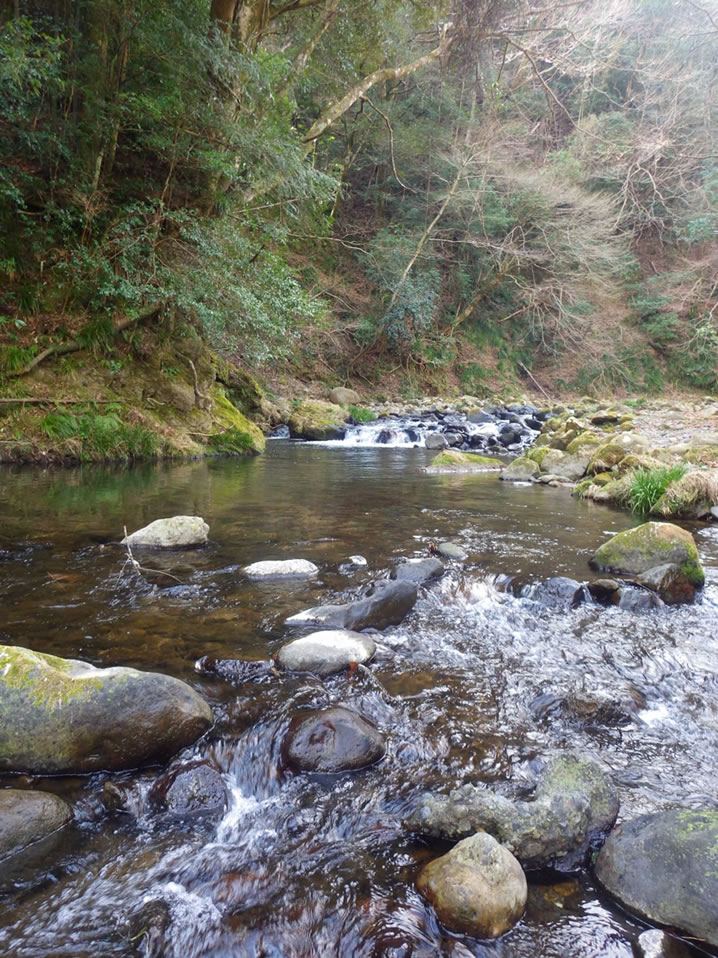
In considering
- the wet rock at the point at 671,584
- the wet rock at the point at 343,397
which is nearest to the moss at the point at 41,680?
the wet rock at the point at 671,584

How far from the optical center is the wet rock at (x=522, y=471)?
8.71m

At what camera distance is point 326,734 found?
6.66 ft

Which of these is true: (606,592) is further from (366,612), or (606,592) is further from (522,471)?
(522,471)

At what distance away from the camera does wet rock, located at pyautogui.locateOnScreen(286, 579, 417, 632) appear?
3.07 meters

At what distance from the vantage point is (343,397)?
58.9 feet

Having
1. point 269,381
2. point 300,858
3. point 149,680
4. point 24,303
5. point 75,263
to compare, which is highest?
point 75,263

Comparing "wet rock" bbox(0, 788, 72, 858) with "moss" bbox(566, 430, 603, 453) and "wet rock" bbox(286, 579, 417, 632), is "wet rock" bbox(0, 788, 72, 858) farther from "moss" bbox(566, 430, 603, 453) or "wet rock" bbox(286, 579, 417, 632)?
"moss" bbox(566, 430, 603, 453)

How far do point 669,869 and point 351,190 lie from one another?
2494cm

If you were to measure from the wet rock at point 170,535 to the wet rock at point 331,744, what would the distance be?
261 cm

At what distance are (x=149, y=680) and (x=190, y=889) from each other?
0.76 m

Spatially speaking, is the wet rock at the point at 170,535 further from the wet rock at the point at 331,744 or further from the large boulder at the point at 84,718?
the wet rock at the point at 331,744

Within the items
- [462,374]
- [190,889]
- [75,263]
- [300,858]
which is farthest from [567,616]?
[462,374]

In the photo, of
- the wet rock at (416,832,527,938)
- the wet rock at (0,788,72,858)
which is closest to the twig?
the wet rock at (0,788,72,858)

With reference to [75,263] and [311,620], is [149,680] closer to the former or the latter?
[311,620]
